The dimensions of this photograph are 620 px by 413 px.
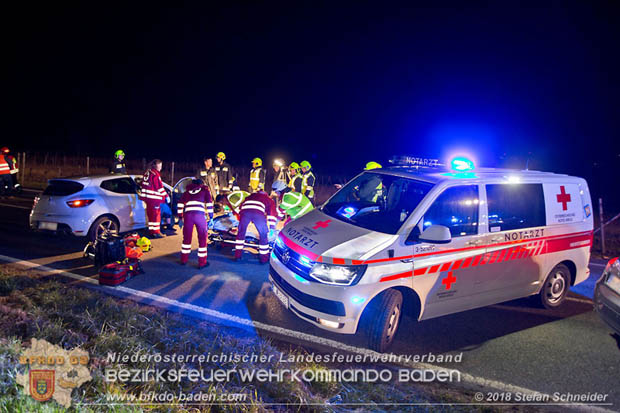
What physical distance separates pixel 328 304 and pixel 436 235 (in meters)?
1.33

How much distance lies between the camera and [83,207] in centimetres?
796

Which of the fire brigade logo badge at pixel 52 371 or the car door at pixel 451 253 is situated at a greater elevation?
the car door at pixel 451 253

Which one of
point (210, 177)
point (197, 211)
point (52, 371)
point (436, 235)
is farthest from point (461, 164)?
point (210, 177)

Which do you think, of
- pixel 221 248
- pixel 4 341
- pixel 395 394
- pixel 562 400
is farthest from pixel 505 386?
pixel 221 248

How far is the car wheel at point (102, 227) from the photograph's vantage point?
808cm

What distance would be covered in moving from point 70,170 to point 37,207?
61.2 feet

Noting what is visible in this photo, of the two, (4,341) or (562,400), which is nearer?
(4,341)

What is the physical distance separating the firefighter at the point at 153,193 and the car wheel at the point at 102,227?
757 millimetres

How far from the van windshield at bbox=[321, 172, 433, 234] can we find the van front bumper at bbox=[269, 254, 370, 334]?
86 centimetres

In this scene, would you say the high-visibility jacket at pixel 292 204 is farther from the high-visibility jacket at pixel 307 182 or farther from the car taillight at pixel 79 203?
the car taillight at pixel 79 203

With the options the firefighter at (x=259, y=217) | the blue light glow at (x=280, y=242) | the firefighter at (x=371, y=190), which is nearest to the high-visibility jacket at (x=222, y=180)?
the firefighter at (x=259, y=217)

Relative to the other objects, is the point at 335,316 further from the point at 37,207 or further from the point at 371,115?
the point at 371,115

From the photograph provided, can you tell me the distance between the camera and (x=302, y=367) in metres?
3.99

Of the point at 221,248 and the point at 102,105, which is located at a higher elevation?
the point at 102,105
